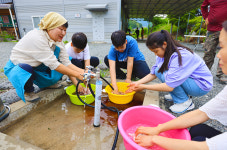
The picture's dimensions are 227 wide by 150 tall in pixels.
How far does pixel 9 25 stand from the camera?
13.8m

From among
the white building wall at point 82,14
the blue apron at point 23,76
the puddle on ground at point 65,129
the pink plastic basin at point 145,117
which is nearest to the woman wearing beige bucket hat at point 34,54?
the blue apron at point 23,76

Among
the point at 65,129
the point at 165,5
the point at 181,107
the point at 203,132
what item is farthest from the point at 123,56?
the point at 165,5

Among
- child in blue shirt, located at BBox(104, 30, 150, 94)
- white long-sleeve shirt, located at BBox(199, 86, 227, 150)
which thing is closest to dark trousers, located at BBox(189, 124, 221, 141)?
white long-sleeve shirt, located at BBox(199, 86, 227, 150)

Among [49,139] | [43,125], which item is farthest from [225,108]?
[43,125]

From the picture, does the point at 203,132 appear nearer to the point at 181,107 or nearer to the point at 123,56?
the point at 181,107

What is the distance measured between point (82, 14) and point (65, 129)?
1025 cm

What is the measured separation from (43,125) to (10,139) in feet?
1.72

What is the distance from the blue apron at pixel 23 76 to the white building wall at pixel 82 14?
8.55 meters

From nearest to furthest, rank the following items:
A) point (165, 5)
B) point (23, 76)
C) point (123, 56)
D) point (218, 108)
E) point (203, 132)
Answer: point (218, 108)
point (203, 132)
point (23, 76)
point (123, 56)
point (165, 5)

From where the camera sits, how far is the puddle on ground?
4.42 feet

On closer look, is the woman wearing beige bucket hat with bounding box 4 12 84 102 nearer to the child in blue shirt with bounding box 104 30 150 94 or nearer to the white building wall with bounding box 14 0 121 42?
the child in blue shirt with bounding box 104 30 150 94

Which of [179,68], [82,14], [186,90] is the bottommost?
[186,90]

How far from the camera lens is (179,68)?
146 cm

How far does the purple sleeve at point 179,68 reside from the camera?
1466 millimetres
